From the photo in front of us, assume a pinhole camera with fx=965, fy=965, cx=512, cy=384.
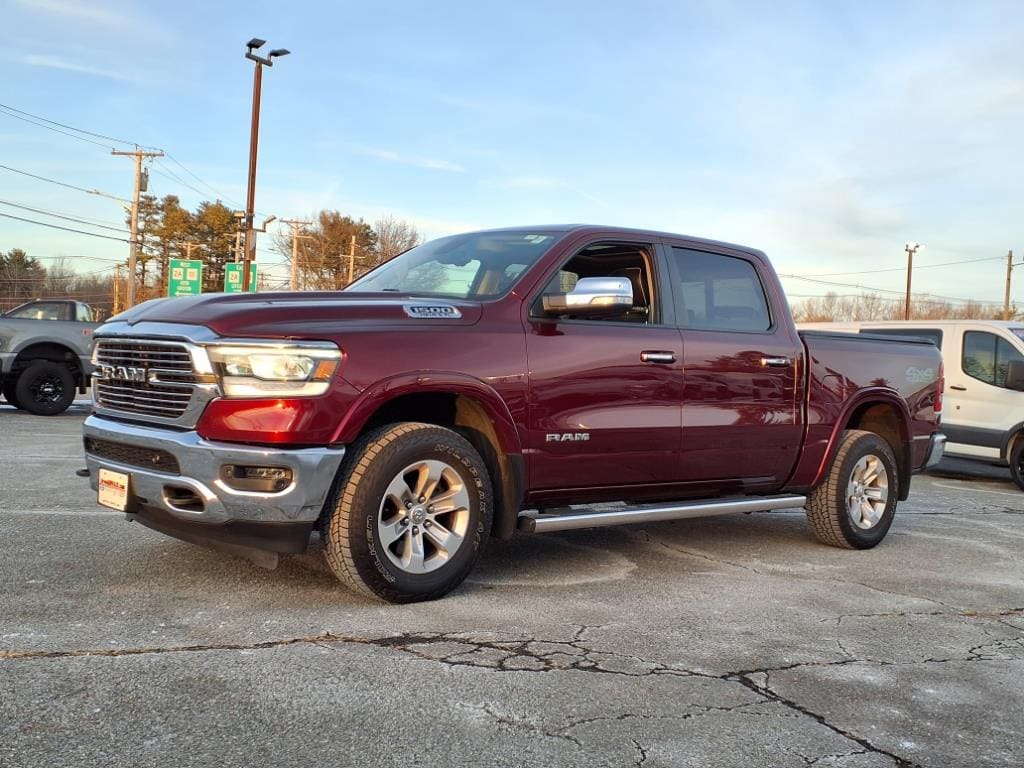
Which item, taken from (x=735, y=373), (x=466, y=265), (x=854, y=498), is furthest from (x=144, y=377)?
(x=854, y=498)

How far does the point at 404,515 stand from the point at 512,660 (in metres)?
0.94

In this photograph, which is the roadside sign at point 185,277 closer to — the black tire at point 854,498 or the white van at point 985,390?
the white van at point 985,390

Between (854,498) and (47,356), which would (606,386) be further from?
(47,356)

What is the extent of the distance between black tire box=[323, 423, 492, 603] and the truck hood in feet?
1.66

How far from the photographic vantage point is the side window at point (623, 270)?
208 inches

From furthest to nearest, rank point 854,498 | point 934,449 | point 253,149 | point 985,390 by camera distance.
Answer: point 253,149
point 985,390
point 934,449
point 854,498

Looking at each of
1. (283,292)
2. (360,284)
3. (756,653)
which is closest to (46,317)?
(360,284)

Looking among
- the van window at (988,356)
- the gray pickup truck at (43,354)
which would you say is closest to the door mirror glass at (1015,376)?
the van window at (988,356)

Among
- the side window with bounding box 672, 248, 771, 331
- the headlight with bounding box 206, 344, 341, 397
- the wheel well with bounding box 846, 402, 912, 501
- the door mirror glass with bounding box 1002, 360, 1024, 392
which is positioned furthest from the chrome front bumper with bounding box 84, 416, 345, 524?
the door mirror glass with bounding box 1002, 360, 1024, 392

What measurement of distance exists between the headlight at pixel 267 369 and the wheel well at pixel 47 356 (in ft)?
38.4

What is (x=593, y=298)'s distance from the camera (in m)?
4.74

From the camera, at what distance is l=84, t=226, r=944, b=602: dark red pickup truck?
4.03 meters

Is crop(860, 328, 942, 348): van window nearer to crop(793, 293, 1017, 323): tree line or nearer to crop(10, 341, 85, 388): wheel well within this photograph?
crop(10, 341, 85, 388): wheel well

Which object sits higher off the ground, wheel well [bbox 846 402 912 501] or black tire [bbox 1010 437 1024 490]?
wheel well [bbox 846 402 912 501]
